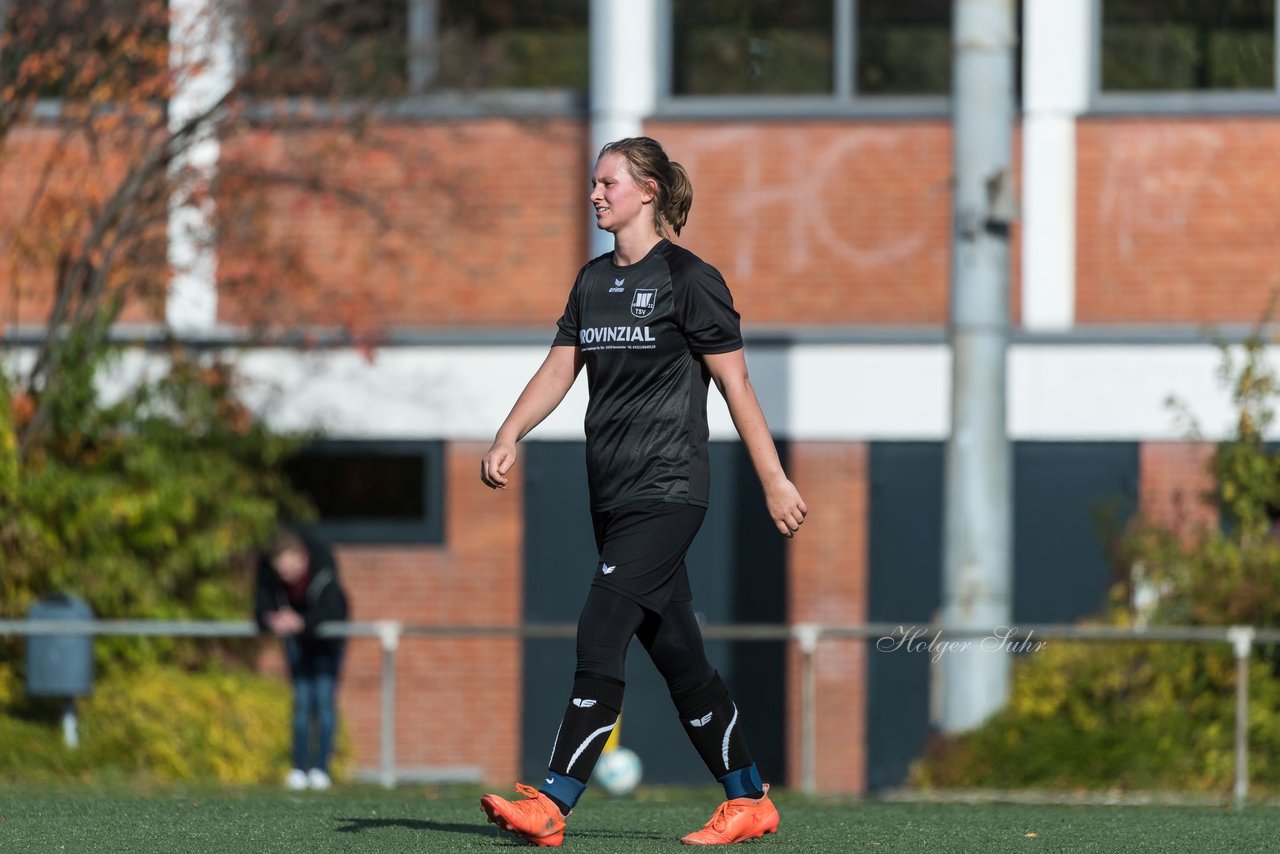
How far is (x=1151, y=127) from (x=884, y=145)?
175 cm

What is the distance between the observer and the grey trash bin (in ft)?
40.8

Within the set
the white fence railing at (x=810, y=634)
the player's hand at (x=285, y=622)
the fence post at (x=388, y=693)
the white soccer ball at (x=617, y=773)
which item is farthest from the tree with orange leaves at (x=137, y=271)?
the white soccer ball at (x=617, y=773)

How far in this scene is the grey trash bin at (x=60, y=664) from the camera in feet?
40.8

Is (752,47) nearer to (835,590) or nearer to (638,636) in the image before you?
(835,590)

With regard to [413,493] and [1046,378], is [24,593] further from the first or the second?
[1046,378]

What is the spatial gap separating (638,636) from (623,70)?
29.8 ft

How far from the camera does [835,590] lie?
47.2 feet

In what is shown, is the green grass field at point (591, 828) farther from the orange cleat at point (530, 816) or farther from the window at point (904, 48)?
the window at point (904, 48)

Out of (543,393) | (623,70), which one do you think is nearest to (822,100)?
(623,70)

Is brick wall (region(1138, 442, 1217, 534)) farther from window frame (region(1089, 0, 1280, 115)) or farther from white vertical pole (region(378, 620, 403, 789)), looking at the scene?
white vertical pole (region(378, 620, 403, 789))

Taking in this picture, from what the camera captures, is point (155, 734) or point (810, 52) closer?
point (155, 734)
